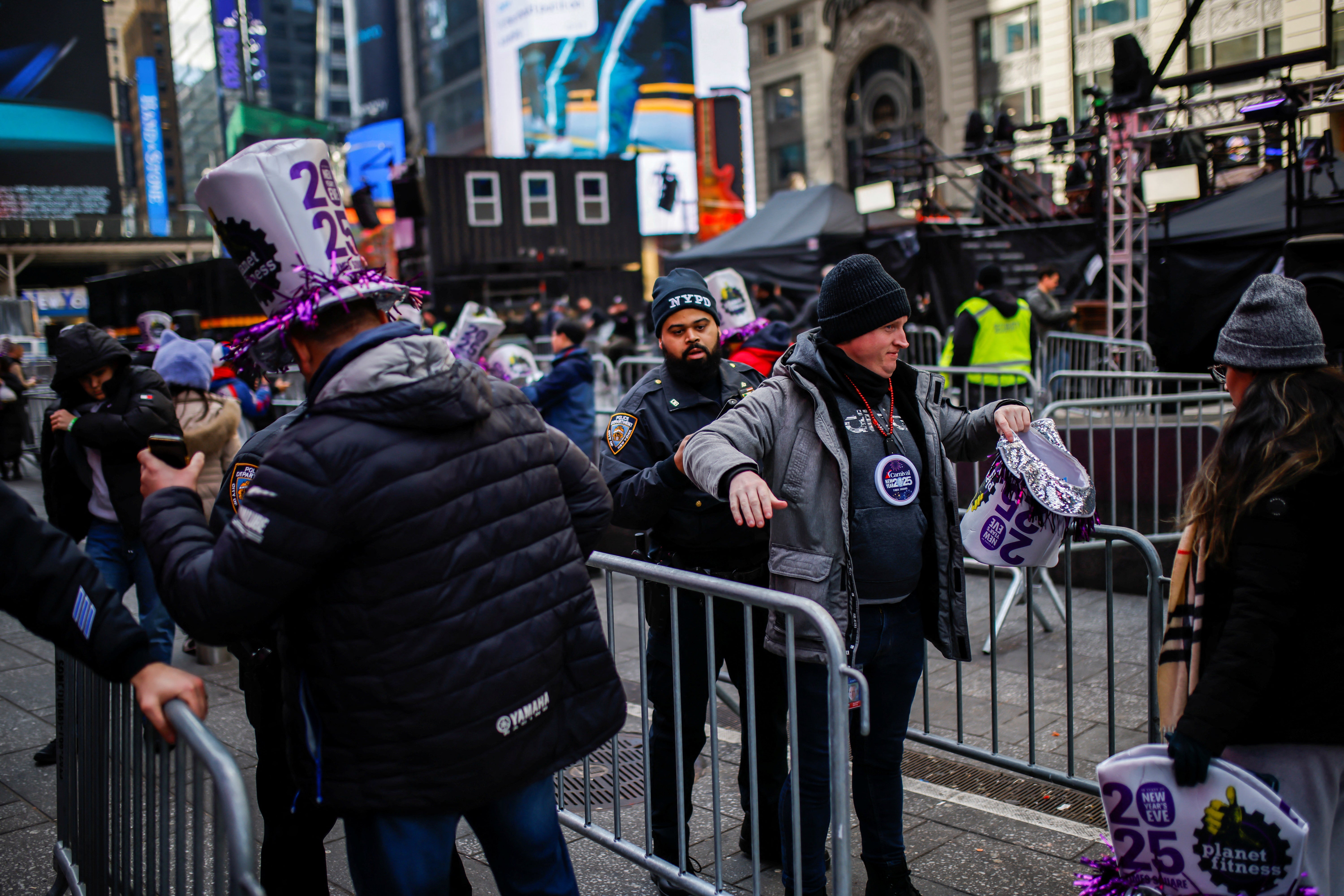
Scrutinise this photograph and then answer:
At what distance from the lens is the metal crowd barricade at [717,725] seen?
2.62 m

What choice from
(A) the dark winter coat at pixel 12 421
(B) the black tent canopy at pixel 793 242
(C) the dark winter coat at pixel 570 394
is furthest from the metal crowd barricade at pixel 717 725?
(B) the black tent canopy at pixel 793 242

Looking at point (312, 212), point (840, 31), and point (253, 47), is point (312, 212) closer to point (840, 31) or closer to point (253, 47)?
point (840, 31)

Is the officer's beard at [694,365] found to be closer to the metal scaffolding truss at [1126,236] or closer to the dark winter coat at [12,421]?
the metal scaffolding truss at [1126,236]

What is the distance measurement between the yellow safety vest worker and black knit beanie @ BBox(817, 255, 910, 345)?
6.51 meters

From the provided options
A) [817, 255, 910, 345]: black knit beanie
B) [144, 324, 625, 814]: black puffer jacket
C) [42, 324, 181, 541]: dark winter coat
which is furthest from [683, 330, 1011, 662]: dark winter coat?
[42, 324, 181, 541]: dark winter coat

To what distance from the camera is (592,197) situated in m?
37.6

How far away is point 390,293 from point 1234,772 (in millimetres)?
2103

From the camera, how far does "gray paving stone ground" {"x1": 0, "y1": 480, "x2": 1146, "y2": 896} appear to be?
12.2 feet

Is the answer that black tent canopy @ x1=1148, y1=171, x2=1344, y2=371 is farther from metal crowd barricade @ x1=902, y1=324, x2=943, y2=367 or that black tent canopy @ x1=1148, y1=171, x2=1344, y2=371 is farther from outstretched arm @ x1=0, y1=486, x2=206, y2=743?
outstretched arm @ x1=0, y1=486, x2=206, y2=743

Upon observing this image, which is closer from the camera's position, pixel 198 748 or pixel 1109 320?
pixel 198 748

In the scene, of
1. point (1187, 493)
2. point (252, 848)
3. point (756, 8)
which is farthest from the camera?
point (756, 8)

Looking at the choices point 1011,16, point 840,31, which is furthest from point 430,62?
point 1011,16

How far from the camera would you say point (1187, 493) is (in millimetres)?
2820

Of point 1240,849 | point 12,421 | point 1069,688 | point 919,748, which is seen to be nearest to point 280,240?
point 1240,849
